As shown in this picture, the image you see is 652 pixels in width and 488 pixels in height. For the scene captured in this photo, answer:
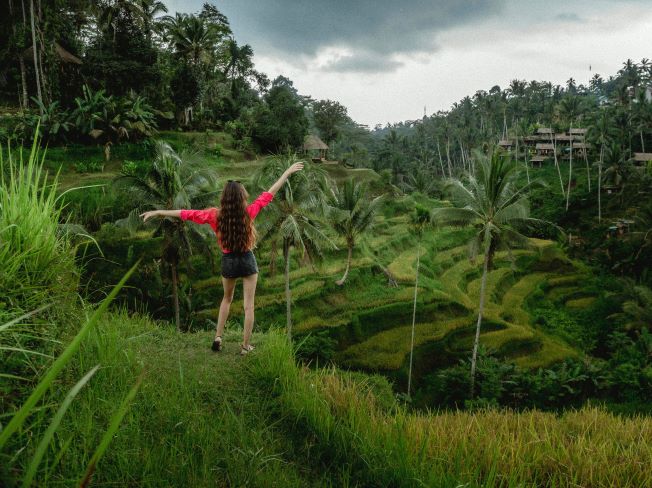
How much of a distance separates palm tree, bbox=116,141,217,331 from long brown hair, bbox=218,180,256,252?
A: 36.6 feet

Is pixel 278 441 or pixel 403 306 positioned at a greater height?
pixel 278 441

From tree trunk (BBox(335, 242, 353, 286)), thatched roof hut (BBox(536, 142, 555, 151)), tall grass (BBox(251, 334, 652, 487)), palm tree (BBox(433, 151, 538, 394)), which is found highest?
thatched roof hut (BBox(536, 142, 555, 151))

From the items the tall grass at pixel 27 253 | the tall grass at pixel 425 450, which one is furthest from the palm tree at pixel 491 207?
the tall grass at pixel 27 253

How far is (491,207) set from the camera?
56.3ft

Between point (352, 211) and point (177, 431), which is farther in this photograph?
point (352, 211)

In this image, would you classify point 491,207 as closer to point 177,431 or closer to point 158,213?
point 158,213

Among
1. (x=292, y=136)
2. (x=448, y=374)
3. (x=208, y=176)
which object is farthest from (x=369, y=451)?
(x=292, y=136)

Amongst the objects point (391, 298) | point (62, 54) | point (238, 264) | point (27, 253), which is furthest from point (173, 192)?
point (62, 54)

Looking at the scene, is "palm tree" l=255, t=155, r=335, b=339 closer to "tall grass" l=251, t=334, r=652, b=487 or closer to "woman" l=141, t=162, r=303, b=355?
"woman" l=141, t=162, r=303, b=355

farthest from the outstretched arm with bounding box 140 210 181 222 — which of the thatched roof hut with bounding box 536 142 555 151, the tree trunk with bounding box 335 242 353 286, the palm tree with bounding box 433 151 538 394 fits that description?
the thatched roof hut with bounding box 536 142 555 151

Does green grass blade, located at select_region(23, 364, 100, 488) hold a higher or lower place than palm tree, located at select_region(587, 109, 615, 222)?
lower

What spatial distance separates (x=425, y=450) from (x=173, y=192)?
47.9 ft

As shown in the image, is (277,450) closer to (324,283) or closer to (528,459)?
(528,459)

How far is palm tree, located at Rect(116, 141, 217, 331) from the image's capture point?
49.8 feet
